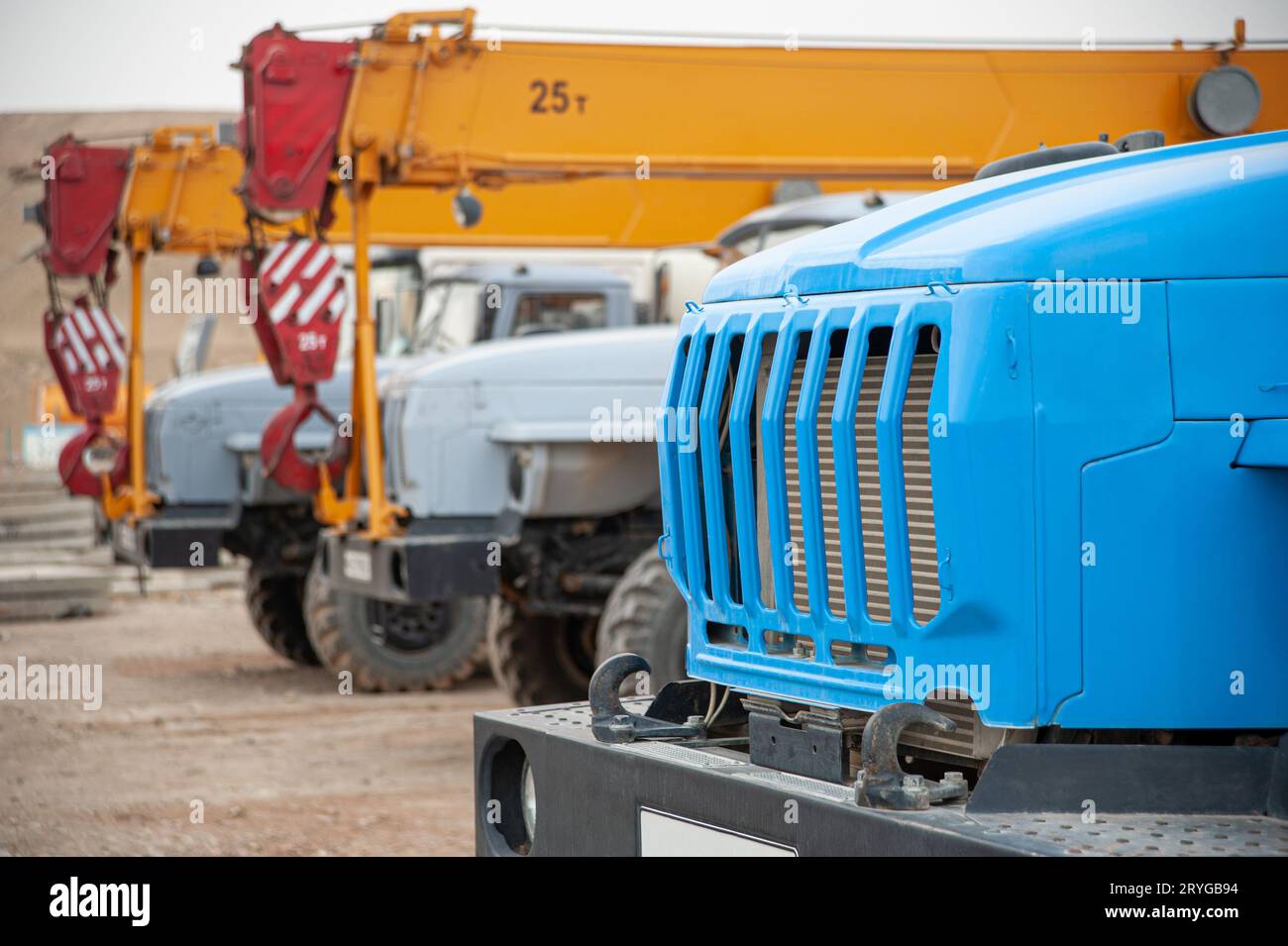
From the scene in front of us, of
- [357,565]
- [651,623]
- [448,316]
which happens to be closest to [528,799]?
[651,623]

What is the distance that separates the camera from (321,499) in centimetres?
872

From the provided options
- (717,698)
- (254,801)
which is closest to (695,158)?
(254,801)

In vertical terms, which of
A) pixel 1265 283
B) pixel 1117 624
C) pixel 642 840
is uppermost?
pixel 1265 283

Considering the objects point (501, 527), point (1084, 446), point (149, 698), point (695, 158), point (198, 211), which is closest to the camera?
point (1084, 446)

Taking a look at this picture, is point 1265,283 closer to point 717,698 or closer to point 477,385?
point 717,698

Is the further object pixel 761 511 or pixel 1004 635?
pixel 761 511

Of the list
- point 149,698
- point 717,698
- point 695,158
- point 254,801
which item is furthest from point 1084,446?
point 149,698

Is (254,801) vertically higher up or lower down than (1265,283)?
lower down

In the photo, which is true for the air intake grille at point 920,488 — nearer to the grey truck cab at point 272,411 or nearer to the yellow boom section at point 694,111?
the yellow boom section at point 694,111

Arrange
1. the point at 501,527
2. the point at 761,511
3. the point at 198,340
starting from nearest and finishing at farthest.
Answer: the point at 761,511
the point at 501,527
the point at 198,340

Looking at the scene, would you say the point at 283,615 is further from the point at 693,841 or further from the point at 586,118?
the point at 693,841

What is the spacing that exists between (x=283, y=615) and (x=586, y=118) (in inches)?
182

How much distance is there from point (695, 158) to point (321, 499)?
2540 millimetres

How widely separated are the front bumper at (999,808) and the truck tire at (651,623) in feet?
12.7
